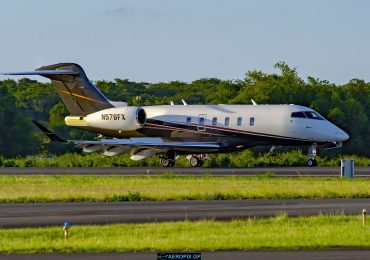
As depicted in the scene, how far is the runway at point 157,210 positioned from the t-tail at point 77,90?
26124mm

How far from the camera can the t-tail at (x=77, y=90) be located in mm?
58031

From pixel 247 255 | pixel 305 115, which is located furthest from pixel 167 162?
pixel 247 255

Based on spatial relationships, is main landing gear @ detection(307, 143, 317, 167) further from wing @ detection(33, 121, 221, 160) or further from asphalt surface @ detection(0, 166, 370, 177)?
wing @ detection(33, 121, 221, 160)

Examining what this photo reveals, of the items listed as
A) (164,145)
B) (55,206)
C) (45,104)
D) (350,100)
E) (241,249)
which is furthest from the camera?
(45,104)

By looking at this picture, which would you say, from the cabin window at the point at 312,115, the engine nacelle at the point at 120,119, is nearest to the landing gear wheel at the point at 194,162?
the engine nacelle at the point at 120,119

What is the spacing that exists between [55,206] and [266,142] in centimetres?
2424

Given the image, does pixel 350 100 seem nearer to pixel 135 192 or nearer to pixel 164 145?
pixel 164 145

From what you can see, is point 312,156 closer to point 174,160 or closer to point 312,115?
point 312,115

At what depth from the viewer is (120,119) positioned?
185ft

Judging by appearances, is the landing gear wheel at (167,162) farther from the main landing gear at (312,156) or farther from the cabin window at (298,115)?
the main landing gear at (312,156)

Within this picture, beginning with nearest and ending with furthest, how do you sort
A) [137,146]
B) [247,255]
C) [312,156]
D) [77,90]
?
[247,255] < [137,146] < [312,156] < [77,90]

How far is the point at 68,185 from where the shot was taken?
39750mm

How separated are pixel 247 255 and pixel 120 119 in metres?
38.3

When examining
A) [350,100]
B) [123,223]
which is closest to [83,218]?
[123,223]
